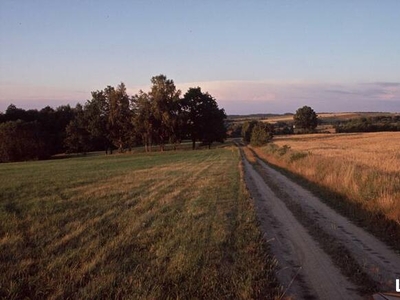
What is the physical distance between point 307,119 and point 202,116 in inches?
2581

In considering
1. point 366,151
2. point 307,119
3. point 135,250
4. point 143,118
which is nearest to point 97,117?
point 143,118

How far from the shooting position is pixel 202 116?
8556 cm

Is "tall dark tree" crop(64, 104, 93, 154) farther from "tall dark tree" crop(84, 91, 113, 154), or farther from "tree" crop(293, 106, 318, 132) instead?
"tree" crop(293, 106, 318, 132)

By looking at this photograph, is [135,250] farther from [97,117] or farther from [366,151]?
[97,117]

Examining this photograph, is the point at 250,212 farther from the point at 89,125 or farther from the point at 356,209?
the point at 89,125

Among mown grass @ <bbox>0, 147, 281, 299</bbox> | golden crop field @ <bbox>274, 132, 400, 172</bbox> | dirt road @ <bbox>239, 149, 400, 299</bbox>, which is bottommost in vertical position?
golden crop field @ <bbox>274, 132, 400, 172</bbox>

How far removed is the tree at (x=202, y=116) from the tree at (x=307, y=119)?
6053 cm

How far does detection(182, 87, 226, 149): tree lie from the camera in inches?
3339

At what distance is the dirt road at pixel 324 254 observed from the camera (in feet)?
22.4

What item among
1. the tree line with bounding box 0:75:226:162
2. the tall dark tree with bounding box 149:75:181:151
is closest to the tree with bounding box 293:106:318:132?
the tree line with bounding box 0:75:226:162

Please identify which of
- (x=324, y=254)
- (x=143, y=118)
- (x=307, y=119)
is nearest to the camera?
(x=324, y=254)

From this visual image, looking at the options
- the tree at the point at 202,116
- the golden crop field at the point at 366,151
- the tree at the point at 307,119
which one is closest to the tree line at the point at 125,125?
the tree at the point at 202,116

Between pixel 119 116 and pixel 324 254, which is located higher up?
pixel 119 116

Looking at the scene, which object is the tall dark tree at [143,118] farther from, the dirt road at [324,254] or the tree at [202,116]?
the dirt road at [324,254]
